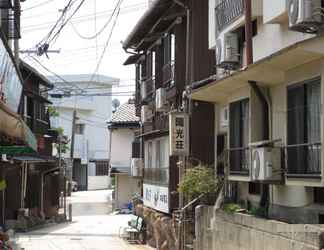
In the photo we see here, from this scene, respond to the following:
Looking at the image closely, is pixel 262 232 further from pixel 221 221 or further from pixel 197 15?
pixel 197 15

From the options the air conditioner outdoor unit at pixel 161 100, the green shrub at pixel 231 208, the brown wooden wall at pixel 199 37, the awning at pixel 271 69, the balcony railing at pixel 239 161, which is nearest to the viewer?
the awning at pixel 271 69

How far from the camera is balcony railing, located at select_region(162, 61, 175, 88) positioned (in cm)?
2280

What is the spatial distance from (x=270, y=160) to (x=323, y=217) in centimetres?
160

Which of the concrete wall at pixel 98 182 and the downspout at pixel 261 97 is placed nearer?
the downspout at pixel 261 97

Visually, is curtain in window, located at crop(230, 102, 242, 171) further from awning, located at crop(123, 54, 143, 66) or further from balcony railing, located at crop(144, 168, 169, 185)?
awning, located at crop(123, 54, 143, 66)

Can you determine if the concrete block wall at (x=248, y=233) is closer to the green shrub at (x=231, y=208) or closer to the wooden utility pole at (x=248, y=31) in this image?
the green shrub at (x=231, y=208)

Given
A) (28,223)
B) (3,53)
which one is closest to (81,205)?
(28,223)

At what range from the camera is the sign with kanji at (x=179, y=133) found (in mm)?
19375

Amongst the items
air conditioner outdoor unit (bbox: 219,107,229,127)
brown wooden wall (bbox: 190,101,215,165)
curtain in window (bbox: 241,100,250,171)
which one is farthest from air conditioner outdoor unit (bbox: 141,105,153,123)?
curtain in window (bbox: 241,100,250,171)

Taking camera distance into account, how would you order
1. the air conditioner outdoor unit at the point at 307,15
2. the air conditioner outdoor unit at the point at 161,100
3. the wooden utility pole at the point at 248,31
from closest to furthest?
the air conditioner outdoor unit at the point at 307,15 → the wooden utility pole at the point at 248,31 → the air conditioner outdoor unit at the point at 161,100

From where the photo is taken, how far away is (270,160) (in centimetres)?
1288

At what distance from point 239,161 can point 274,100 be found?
2.04 meters

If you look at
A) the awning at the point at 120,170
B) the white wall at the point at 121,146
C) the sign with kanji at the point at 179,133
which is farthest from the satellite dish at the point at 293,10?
the white wall at the point at 121,146

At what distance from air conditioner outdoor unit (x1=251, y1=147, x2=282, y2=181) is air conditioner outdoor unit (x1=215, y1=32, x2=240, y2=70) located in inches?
135
